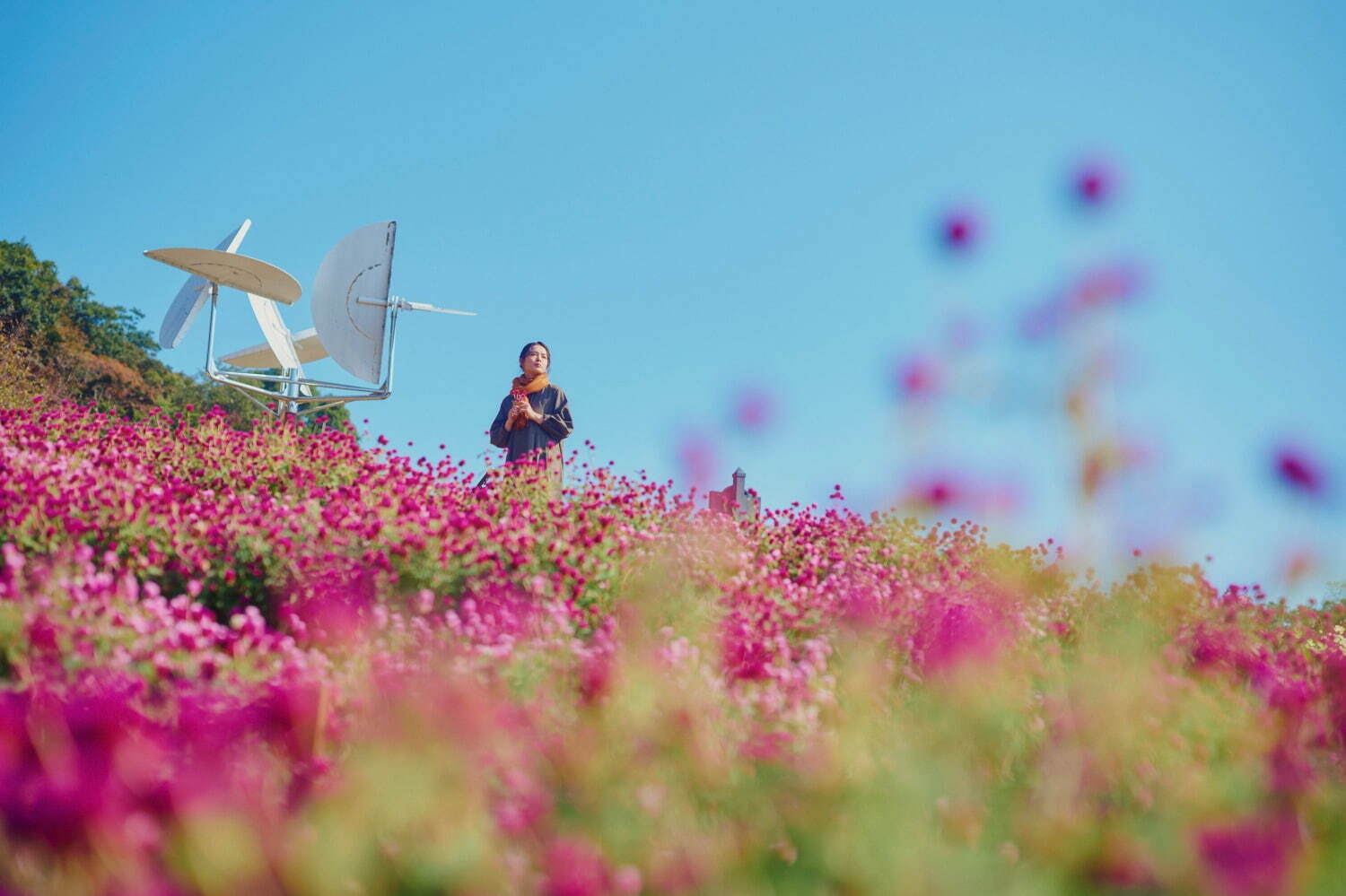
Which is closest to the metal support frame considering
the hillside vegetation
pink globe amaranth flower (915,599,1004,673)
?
pink globe amaranth flower (915,599,1004,673)

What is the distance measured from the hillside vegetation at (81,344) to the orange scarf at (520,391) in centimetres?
1858

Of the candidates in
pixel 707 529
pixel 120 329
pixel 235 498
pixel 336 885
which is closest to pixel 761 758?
pixel 336 885

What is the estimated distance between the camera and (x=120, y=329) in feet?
123

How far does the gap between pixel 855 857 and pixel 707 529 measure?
4329mm

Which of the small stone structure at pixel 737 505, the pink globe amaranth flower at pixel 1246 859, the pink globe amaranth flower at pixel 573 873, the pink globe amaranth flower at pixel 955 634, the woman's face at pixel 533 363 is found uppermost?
the woman's face at pixel 533 363

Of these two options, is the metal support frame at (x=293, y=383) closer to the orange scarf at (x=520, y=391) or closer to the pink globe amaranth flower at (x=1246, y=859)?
the orange scarf at (x=520, y=391)

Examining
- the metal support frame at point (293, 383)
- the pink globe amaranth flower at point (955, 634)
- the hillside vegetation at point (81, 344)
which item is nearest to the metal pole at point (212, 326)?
the metal support frame at point (293, 383)

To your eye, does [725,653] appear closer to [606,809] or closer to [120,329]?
[606,809]

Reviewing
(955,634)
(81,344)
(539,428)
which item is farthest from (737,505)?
(81,344)

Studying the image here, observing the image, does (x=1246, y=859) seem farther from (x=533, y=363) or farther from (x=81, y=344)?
(x=81, y=344)

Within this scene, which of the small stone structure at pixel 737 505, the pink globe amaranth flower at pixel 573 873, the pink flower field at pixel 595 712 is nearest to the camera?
the pink globe amaranth flower at pixel 573 873

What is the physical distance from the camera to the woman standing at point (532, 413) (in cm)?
830

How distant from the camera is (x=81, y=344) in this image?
3294cm

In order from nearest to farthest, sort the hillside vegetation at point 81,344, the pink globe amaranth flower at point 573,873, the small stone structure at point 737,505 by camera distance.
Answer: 1. the pink globe amaranth flower at point 573,873
2. the small stone structure at point 737,505
3. the hillside vegetation at point 81,344
